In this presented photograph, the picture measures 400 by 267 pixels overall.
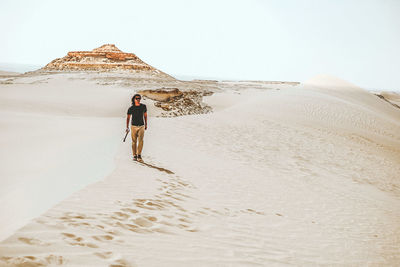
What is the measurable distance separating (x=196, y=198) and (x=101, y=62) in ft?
166

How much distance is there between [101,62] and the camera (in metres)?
51.2

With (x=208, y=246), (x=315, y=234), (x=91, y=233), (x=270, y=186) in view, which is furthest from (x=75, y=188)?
(x=270, y=186)

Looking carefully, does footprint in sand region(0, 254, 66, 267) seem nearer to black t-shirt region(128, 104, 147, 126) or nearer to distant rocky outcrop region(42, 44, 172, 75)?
black t-shirt region(128, 104, 147, 126)

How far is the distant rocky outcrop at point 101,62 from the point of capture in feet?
162

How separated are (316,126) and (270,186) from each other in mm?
10944

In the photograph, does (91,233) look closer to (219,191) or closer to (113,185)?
(113,185)

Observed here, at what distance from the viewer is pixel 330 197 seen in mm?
6730

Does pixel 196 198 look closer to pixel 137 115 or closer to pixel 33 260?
pixel 137 115

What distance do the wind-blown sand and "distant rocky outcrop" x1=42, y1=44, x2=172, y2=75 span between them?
3932 centimetres

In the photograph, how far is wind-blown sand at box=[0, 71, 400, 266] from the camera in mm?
3102

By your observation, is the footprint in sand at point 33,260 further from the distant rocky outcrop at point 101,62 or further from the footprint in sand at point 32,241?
the distant rocky outcrop at point 101,62

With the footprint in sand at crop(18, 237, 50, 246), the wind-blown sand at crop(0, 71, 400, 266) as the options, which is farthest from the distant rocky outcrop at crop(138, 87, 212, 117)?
the footprint in sand at crop(18, 237, 50, 246)

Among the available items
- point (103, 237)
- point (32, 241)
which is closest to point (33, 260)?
point (32, 241)

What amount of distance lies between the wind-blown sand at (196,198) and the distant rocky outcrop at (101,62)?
129 feet
